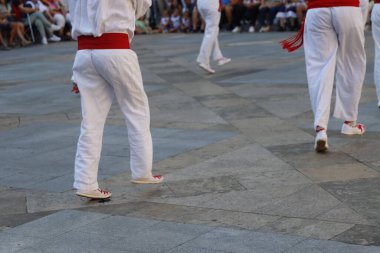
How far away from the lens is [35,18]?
25016 millimetres

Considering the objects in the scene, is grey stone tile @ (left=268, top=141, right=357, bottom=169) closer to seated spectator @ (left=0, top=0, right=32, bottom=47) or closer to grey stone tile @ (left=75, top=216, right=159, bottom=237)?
grey stone tile @ (left=75, top=216, right=159, bottom=237)

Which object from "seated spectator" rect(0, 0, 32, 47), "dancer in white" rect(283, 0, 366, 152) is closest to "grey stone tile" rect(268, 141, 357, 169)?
"dancer in white" rect(283, 0, 366, 152)

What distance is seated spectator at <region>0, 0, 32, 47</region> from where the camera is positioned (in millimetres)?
24266

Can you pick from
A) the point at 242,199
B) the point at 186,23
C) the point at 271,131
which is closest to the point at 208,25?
the point at 271,131

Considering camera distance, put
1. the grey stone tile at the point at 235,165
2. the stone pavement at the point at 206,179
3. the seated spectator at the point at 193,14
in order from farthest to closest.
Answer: the seated spectator at the point at 193,14, the grey stone tile at the point at 235,165, the stone pavement at the point at 206,179

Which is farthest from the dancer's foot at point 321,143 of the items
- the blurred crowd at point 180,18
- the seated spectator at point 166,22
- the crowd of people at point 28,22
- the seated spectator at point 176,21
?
the seated spectator at point 166,22

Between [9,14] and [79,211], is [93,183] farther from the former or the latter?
[9,14]

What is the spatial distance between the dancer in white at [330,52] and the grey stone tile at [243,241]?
91.4 inches

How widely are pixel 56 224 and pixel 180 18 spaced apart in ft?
75.7

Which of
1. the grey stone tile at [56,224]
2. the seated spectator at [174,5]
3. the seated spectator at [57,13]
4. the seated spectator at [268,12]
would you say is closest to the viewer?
the grey stone tile at [56,224]

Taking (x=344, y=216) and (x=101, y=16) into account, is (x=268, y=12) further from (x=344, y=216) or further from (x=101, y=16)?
(x=344, y=216)

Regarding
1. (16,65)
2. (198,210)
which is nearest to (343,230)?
(198,210)

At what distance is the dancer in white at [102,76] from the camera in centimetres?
576

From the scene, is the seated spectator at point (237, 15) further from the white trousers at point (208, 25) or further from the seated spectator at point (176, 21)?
the white trousers at point (208, 25)
